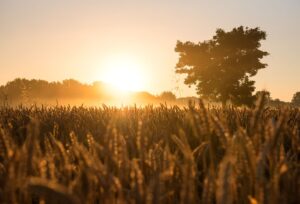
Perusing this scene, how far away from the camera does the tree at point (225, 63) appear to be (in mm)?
47312

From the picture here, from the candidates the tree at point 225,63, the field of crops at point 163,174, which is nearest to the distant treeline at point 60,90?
the tree at point 225,63

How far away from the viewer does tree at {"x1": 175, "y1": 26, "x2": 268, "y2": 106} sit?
47.3 m

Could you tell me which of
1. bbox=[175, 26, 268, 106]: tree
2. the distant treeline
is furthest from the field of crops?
the distant treeline

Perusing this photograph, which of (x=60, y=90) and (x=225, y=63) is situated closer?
(x=225, y=63)

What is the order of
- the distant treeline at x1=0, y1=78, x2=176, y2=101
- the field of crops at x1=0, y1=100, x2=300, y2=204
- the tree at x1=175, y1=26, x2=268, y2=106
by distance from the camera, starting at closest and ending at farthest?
the field of crops at x1=0, y1=100, x2=300, y2=204, the tree at x1=175, y1=26, x2=268, y2=106, the distant treeline at x1=0, y1=78, x2=176, y2=101

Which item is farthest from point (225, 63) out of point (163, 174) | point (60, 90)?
point (60, 90)

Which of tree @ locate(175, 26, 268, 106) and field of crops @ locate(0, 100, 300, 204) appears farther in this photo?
tree @ locate(175, 26, 268, 106)

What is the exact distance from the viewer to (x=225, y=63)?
162ft

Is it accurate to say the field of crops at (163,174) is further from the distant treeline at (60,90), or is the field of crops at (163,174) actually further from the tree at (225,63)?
the distant treeline at (60,90)

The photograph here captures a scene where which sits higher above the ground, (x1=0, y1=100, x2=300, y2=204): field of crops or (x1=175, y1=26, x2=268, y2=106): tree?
(x1=175, y1=26, x2=268, y2=106): tree

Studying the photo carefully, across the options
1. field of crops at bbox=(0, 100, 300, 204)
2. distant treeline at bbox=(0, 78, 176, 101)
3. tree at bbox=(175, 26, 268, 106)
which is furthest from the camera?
distant treeline at bbox=(0, 78, 176, 101)

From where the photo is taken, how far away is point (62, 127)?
3551 millimetres

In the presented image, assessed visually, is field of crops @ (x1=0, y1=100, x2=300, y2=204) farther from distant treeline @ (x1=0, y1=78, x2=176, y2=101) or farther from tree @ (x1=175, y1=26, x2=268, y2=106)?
distant treeline @ (x1=0, y1=78, x2=176, y2=101)

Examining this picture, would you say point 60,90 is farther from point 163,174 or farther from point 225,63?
point 163,174
